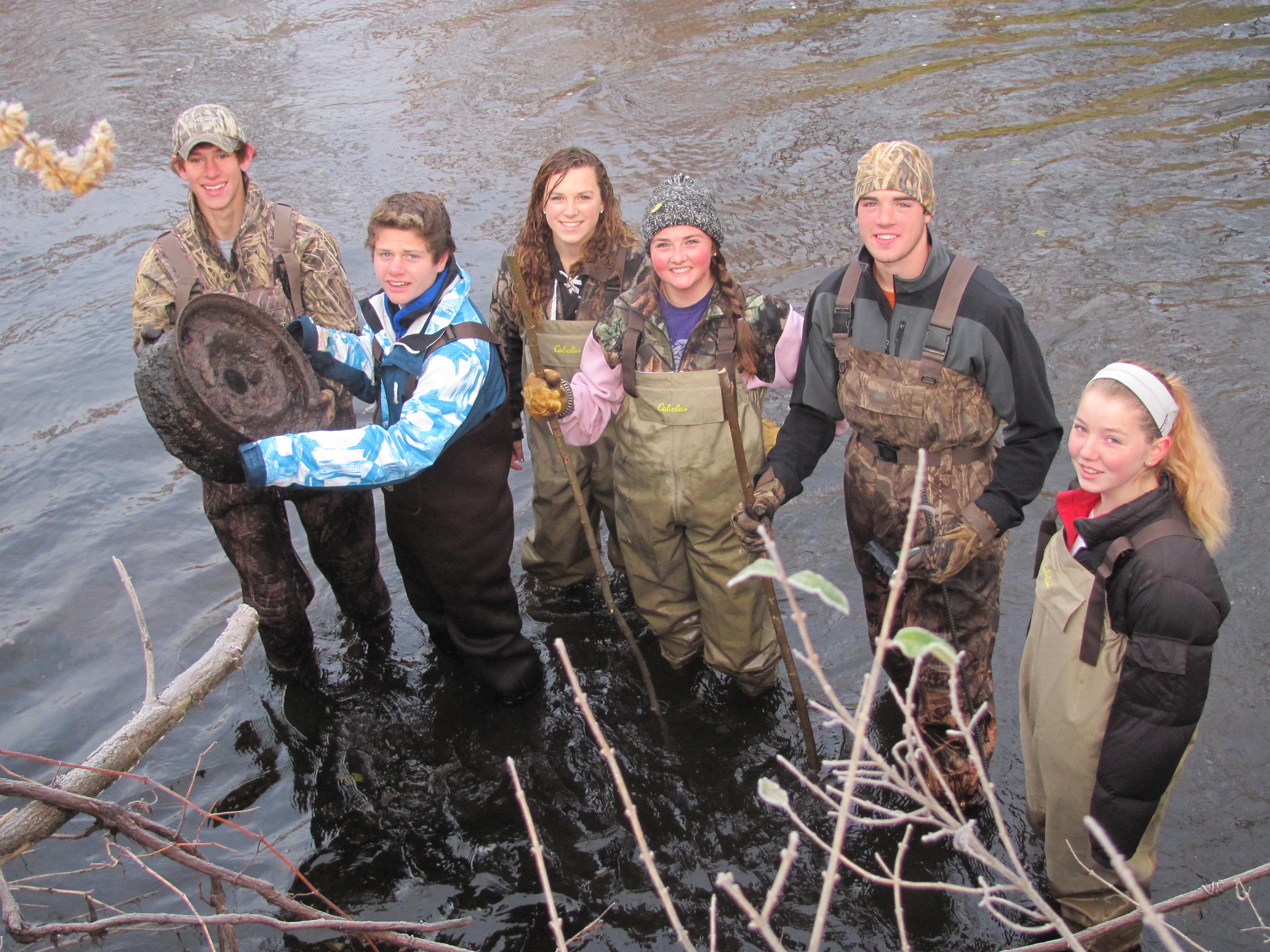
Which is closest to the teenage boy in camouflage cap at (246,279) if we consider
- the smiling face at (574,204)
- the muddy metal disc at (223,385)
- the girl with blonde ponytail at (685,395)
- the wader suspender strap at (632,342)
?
the muddy metal disc at (223,385)

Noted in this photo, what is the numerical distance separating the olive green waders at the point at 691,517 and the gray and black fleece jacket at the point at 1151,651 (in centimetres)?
141

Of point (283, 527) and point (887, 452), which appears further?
point (283, 527)

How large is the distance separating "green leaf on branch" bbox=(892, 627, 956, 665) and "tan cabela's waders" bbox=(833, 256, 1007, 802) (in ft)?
5.88

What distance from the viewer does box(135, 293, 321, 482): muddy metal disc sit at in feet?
10.6

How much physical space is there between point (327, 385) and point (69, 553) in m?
2.81

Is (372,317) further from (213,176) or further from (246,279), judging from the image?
(213,176)

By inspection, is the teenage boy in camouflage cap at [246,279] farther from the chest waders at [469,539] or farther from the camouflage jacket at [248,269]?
the chest waders at [469,539]

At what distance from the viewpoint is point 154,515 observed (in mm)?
6242

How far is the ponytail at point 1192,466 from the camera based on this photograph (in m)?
2.71

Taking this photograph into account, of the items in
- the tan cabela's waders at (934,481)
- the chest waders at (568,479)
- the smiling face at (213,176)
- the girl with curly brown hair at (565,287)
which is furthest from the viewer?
the chest waders at (568,479)

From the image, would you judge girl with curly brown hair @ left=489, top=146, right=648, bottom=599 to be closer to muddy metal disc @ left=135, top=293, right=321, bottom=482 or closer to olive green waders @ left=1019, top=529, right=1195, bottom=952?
→ muddy metal disc @ left=135, top=293, right=321, bottom=482

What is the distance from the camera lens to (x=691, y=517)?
4.01 metres

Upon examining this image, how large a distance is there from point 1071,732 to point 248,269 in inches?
141

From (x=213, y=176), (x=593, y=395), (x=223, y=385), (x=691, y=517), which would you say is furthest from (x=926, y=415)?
(x=213, y=176)
